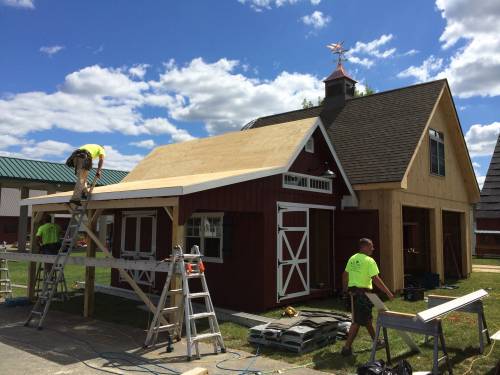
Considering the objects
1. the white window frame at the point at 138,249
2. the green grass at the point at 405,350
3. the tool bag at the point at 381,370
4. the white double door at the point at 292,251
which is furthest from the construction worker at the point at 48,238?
the tool bag at the point at 381,370

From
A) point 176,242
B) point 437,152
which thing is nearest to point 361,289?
point 176,242

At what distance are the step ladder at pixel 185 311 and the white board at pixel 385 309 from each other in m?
2.47

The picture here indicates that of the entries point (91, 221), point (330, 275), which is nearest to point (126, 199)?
point (91, 221)

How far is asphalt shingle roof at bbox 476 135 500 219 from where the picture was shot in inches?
1062

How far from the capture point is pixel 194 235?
11.9m

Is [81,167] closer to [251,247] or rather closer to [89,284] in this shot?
[89,284]

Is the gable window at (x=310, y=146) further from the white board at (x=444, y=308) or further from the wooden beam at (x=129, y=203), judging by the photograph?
the white board at (x=444, y=308)

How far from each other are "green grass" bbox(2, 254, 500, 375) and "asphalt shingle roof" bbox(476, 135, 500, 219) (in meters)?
15.8

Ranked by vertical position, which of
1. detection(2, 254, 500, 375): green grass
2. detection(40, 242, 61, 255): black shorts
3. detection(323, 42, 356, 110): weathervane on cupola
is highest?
detection(323, 42, 356, 110): weathervane on cupola

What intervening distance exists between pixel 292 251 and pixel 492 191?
69.6 ft

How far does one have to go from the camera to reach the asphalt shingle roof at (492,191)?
88.5 ft

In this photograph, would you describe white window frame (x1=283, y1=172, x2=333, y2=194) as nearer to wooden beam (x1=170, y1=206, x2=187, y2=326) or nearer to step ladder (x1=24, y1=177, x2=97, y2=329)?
wooden beam (x1=170, y1=206, x2=187, y2=326)

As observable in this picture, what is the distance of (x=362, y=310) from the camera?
21.9 feet

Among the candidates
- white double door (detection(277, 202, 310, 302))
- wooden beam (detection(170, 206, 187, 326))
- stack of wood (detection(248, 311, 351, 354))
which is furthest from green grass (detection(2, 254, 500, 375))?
wooden beam (detection(170, 206, 187, 326))
